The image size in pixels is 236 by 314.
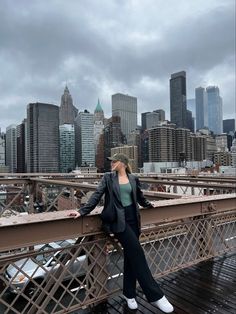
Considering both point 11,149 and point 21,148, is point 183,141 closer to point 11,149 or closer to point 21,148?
point 21,148

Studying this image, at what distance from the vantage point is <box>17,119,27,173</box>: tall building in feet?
221

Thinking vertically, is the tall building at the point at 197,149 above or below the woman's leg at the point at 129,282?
above

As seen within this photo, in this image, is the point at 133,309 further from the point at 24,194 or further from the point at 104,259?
the point at 24,194

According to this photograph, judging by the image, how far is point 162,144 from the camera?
87125 mm

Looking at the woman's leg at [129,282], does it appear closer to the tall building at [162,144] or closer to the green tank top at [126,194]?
the green tank top at [126,194]

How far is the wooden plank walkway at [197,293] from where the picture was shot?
334cm

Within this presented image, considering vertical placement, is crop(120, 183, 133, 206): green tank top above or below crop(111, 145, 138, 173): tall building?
below

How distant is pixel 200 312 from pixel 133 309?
2.34 feet

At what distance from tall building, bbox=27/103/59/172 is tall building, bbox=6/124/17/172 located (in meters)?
3.72

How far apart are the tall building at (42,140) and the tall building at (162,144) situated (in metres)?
27.7

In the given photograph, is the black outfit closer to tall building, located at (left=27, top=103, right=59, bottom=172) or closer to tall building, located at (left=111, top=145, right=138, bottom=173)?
tall building, located at (left=111, top=145, right=138, bottom=173)

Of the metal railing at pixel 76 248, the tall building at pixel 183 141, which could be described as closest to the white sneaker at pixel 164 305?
the metal railing at pixel 76 248

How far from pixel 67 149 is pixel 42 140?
22.9ft

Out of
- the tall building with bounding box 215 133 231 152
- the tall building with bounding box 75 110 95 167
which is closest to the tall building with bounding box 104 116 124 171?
the tall building with bounding box 75 110 95 167
